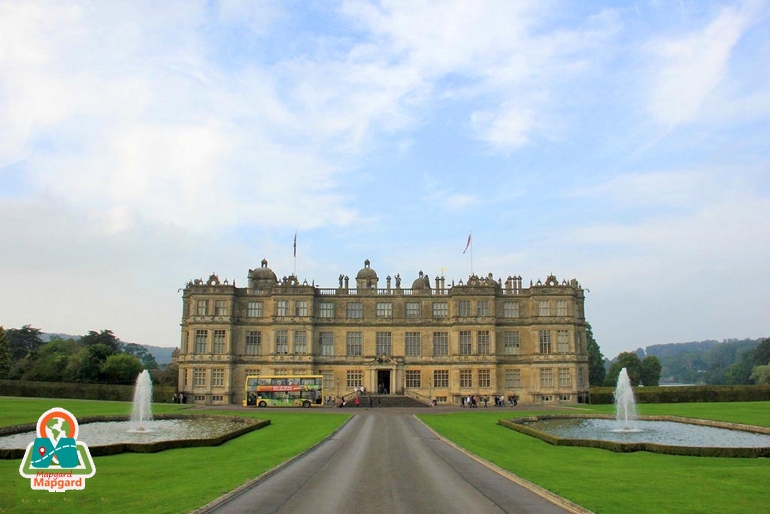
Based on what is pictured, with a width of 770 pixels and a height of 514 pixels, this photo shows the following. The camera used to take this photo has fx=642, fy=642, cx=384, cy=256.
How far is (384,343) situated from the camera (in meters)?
84.9

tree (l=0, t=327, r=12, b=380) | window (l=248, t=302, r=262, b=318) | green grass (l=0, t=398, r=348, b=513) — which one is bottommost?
green grass (l=0, t=398, r=348, b=513)

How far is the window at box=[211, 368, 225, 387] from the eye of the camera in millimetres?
81812

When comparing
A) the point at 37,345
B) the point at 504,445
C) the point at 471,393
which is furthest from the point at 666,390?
the point at 37,345

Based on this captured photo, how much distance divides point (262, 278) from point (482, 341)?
32.4 m

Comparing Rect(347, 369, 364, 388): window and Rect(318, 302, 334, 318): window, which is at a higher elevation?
Rect(318, 302, 334, 318): window

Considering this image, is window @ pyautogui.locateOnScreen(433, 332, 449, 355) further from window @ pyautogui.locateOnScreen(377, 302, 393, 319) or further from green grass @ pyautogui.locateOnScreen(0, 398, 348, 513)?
green grass @ pyautogui.locateOnScreen(0, 398, 348, 513)

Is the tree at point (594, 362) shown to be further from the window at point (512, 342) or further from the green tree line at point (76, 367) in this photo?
the green tree line at point (76, 367)

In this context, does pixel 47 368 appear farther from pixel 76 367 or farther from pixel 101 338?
pixel 101 338

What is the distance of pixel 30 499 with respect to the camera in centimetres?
1970

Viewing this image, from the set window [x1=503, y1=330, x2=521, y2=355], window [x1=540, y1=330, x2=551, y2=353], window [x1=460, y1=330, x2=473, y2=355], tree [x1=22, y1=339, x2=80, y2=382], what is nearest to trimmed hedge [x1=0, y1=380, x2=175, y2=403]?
tree [x1=22, y1=339, x2=80, y2=382]

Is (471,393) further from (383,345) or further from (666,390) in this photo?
(666,390)

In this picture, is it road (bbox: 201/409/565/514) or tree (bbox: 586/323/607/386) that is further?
tree (bbox: 586/323/607/386)

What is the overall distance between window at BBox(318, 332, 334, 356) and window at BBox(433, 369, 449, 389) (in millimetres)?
13894

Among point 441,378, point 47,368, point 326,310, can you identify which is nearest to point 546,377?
point 441,378
